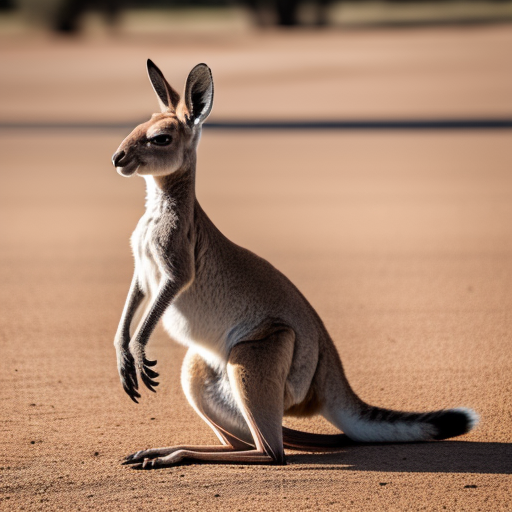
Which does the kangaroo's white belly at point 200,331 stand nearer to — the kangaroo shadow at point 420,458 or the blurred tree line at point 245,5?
the kangaroo shadow at point 420,458

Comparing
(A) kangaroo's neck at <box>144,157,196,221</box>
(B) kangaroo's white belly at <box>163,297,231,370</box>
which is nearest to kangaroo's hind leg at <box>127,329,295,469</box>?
(B) kangaroo's white belly at <box>163,297,231,370</box>

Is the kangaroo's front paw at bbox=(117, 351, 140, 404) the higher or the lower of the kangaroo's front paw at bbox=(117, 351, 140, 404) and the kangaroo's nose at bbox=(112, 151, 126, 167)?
the lower

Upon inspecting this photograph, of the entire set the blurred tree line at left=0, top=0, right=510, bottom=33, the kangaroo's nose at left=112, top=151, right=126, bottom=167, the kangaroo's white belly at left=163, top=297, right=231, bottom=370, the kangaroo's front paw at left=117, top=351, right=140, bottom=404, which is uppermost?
the blurred tree line at left=0, top=0, right=510, bottom=33

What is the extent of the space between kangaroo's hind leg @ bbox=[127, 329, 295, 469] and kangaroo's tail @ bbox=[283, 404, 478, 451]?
1.53 ft

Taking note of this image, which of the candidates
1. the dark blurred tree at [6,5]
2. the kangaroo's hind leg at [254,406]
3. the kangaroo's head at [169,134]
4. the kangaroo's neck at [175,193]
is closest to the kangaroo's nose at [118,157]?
the kangaroo's head at [169,134]

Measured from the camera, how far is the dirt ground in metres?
4.18

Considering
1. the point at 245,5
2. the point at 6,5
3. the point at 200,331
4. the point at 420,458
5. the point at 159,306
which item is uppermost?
the point at 6,5

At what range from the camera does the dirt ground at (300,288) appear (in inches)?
165

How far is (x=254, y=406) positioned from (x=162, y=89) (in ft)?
5.13

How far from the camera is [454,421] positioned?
4.49 m

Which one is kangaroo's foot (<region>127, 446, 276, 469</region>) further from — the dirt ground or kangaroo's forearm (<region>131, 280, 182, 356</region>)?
kangaroo's forearm (<region>131, 280, 182, 356</region>)

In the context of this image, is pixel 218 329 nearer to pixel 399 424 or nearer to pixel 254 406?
pixel 254 406

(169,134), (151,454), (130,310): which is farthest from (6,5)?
(151,454)

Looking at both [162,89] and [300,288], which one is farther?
[300,288]
